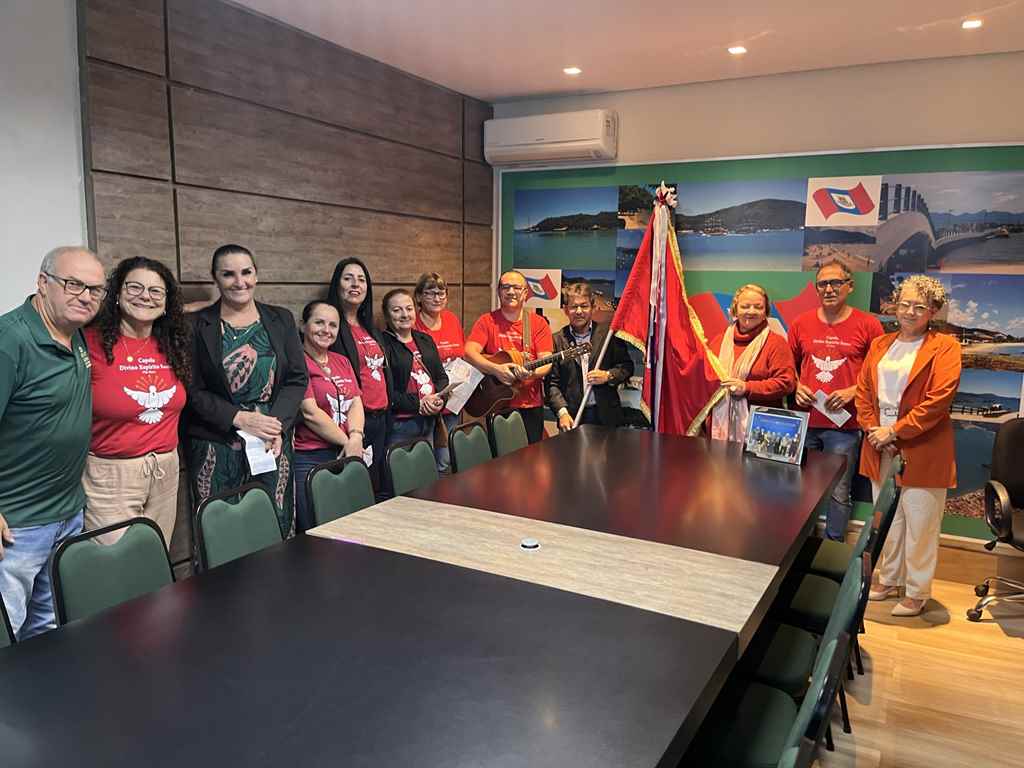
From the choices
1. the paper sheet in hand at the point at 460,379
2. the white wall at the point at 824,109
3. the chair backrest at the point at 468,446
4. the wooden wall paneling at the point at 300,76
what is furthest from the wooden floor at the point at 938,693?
the wooden wall paneling at the point at 300,76

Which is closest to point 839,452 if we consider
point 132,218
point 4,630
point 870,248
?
point 870,248

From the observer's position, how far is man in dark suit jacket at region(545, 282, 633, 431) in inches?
194

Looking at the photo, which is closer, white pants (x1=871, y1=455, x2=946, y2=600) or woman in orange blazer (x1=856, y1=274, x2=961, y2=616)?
woman in orange blazer (x1=856, y1=274, x2=961, y2=616)

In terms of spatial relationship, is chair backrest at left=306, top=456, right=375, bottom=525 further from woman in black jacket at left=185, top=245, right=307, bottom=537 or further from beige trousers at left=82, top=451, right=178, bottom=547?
beige trousers at left=82, top=451, right=178, bottom=547

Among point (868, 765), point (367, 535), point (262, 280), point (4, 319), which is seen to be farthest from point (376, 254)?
point (868, 765)

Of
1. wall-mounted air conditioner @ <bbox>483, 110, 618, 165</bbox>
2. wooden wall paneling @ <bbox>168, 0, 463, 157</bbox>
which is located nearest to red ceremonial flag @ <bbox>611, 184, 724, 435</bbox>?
wall-mounted air conditioner @ <bbox>483, 110, 618, 165</bbox>

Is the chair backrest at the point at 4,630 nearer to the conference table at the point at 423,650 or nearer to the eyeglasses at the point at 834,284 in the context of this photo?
the conference table at the point at 423,650

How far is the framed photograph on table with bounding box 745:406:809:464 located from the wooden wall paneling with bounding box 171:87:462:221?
281cm

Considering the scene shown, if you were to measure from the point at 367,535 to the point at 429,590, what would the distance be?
48 centimetres

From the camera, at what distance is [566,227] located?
5.92 m

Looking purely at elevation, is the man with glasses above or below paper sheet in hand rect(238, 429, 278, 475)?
above

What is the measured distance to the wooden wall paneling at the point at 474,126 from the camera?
18.9 ft

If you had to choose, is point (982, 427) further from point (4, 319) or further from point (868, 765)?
point (4, 319)

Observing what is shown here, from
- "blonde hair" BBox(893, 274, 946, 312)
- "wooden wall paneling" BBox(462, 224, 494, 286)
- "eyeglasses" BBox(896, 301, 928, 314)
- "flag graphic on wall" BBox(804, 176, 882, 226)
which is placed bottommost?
"eyeglasses" BBox(896, 301, 928, 314)
